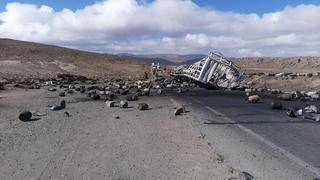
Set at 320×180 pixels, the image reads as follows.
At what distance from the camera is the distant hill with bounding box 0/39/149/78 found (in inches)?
2606

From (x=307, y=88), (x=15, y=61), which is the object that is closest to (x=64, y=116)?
(x=307, y=88)

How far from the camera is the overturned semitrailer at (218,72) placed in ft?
142

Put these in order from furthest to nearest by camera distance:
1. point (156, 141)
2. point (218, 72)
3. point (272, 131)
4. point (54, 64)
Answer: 1. point (54, 64)
2. point (218, 72)
3. point (272, 131)
4. point (156, 141)

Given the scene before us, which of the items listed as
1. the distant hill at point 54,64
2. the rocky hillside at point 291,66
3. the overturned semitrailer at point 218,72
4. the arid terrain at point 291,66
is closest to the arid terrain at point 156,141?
the overturned semitrailer at point 218,72

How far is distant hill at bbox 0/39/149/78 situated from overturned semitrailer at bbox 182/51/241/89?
23.8 metres


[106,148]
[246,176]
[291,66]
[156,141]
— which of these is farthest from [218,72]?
[291,66]

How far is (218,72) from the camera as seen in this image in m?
43.8

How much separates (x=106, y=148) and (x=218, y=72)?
31058 mm

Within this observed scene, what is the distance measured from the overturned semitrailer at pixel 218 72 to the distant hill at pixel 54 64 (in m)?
23.8

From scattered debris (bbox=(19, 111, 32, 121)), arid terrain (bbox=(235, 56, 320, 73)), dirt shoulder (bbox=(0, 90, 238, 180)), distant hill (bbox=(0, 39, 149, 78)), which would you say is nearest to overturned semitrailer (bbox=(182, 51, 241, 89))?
dirt shoulder (bbox=(0, 90, 238, 180))

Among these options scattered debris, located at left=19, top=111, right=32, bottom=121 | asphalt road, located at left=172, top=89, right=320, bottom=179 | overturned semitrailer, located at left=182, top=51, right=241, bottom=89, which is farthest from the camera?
overturned semitrailer, located at left=182, top=51, right=241, bottom=89

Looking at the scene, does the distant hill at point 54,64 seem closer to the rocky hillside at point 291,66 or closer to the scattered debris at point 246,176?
the rocky hillside at point 291,66

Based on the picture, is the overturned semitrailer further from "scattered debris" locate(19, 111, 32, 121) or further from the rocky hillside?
the rocky hillside

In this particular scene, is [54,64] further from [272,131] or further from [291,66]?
[272,131]
